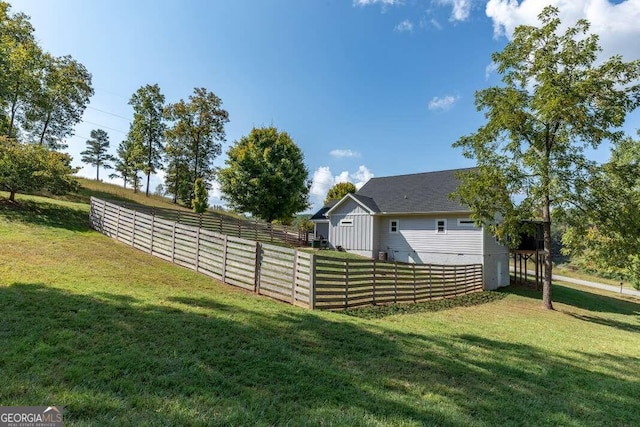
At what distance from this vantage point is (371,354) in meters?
4.97

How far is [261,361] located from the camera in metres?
4.09

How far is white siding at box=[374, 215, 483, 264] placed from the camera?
1736cm

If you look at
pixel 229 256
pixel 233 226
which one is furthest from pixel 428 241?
pixel 229 256

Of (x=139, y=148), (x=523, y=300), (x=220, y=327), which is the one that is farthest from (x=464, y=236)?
(x=139, y=148)

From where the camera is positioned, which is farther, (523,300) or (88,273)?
(523,300)

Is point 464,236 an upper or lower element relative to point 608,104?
lower

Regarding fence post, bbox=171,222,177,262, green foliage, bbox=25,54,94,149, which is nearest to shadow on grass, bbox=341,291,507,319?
fence post, bbox=171,222,177,262

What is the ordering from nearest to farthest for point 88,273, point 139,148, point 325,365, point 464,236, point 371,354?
point 325,365 → point 371,354 → point 88,273 → point 464,236 → point 139,148

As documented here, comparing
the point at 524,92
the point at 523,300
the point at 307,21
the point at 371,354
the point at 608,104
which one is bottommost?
the point at 523,300

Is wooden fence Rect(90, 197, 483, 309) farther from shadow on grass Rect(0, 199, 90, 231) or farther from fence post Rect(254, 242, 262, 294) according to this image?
shadow on grass Rect(0, 199, 90, 231)

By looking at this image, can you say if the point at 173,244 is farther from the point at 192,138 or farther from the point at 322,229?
the point at 192,138

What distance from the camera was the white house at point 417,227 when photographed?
57.5 ft

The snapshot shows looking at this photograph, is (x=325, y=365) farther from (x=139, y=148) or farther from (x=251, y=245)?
(x=139, y=148)

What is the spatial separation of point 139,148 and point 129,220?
81.5 ft
